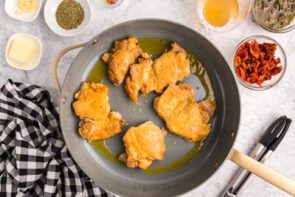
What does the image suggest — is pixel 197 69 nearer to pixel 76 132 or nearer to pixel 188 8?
pixel 188 8

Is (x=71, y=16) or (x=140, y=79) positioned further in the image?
(x=71, y=16)

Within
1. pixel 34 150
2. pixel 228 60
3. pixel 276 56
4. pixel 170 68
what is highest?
pixel 276 56

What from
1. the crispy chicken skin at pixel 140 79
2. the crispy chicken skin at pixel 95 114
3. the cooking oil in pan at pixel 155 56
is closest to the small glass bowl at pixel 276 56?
the cooking oil in pan at pixel 155 56

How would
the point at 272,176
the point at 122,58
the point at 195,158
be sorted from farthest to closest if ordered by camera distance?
the point at 195,158, the point at 122,58, the point at 272,176

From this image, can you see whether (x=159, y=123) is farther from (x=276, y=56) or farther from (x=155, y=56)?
(x=276, y=56)

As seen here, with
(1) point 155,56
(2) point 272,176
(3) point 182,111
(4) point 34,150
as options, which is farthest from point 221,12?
(4) point 34,150
